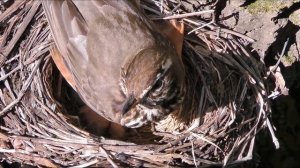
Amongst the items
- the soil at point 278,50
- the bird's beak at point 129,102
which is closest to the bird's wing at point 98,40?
the bird's beak at point 129,102

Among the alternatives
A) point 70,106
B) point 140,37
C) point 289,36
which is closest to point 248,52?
point 289,36

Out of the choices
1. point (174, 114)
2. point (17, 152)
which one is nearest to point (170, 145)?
point (174, 114)

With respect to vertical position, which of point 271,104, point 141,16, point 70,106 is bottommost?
point 271,104

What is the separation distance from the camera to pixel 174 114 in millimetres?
7633

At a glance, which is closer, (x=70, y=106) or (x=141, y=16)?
(x=141, y=16)

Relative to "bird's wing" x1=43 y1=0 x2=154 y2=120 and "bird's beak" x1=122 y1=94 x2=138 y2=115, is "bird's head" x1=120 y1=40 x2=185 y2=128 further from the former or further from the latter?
"bird's wing" x1=43 y1=0 x2=154 y2=120

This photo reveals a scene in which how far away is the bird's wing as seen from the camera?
7.25m

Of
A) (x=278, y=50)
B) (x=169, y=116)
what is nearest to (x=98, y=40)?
(x=169, y=116)

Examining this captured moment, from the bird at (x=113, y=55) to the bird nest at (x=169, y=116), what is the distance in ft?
0.66

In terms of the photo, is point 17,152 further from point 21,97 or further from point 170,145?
point 170,145

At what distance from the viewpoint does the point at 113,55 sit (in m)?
7.25

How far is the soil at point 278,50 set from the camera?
23.9ft

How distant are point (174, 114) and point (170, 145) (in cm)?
59

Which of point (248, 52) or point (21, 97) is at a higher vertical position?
point (21, 97)
